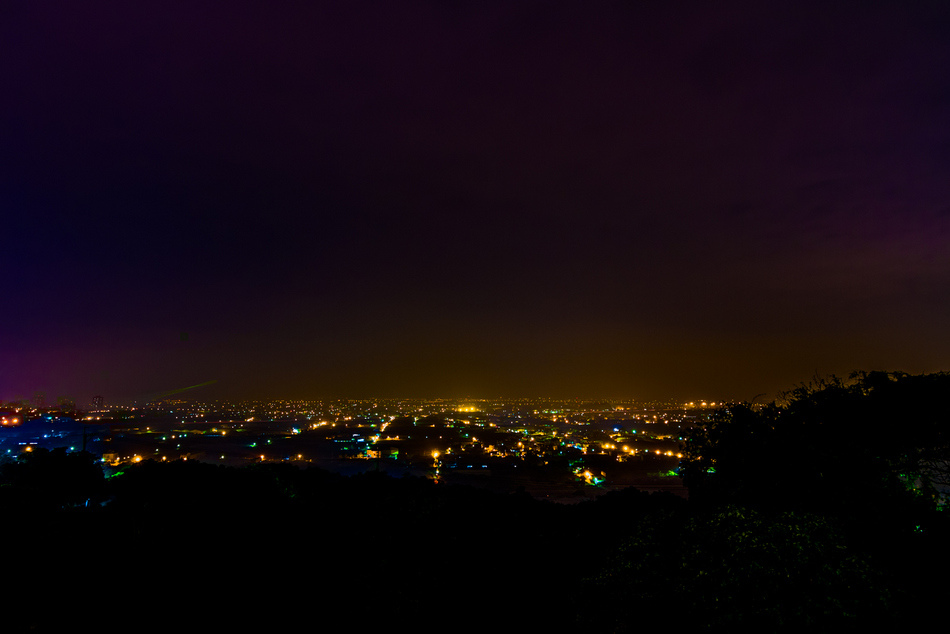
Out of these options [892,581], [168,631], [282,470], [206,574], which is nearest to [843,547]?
[892,581]

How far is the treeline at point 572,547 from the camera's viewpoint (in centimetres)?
757

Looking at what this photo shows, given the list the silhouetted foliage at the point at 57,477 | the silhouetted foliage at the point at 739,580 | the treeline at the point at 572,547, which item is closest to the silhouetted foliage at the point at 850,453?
the treeline at the point at 572,547

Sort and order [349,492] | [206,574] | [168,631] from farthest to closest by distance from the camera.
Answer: [349,492] < [206,574] < [168,631]

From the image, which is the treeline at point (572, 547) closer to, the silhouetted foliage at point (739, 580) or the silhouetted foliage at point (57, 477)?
the silhouetted foliage at point (739, 580)

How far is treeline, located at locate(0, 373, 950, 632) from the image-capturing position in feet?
24.8

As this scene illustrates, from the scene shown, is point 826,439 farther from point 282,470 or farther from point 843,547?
point 282,470

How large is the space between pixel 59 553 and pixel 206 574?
453 cm

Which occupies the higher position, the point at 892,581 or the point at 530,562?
the point at 892,581

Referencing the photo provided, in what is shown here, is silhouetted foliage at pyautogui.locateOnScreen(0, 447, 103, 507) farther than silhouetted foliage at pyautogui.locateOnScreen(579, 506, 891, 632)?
Yes

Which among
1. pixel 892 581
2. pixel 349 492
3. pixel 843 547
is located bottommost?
pixel 349 492

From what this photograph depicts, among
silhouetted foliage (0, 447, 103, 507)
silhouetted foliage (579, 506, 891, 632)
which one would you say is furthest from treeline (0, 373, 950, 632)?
silhouetted foliage (0, 447, 103, 507)

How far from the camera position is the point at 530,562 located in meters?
15.1

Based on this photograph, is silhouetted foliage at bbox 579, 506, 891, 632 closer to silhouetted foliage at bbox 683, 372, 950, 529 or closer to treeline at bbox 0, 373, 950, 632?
treeline at bbox 0, 373, 950, 632

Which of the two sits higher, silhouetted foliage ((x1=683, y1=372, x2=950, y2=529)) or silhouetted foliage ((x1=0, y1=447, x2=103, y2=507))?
silhouetted foliage ((x1=683, y1=372, x2=950, y2=529))
